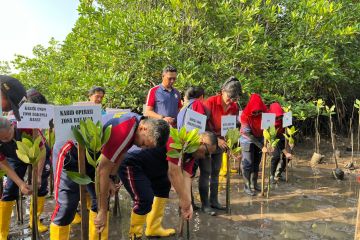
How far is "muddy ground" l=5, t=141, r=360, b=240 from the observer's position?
3.87m

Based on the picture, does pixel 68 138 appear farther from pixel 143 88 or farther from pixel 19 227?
pixel 143 88

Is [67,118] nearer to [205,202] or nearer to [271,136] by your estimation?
[205,202]

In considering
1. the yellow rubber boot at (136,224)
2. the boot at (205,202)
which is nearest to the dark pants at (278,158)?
the boot at (205,202)

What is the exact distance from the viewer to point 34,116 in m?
3.38

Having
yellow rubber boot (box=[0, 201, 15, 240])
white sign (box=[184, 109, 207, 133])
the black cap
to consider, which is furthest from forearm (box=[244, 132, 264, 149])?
the black cap

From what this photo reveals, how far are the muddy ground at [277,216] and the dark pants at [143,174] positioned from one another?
0.67 metres

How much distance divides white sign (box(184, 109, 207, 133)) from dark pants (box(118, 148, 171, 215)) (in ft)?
1.20

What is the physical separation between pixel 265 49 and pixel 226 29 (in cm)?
121

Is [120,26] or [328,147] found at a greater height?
[120,26]

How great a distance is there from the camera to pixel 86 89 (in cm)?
746

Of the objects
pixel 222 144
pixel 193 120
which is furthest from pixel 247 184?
pixel 193 120

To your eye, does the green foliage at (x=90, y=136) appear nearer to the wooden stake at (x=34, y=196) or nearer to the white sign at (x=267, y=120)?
the wooden stake at (x=34, y=196)

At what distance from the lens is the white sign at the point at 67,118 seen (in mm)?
2387

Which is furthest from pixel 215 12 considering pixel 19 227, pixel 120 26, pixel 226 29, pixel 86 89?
pixel 19 227
